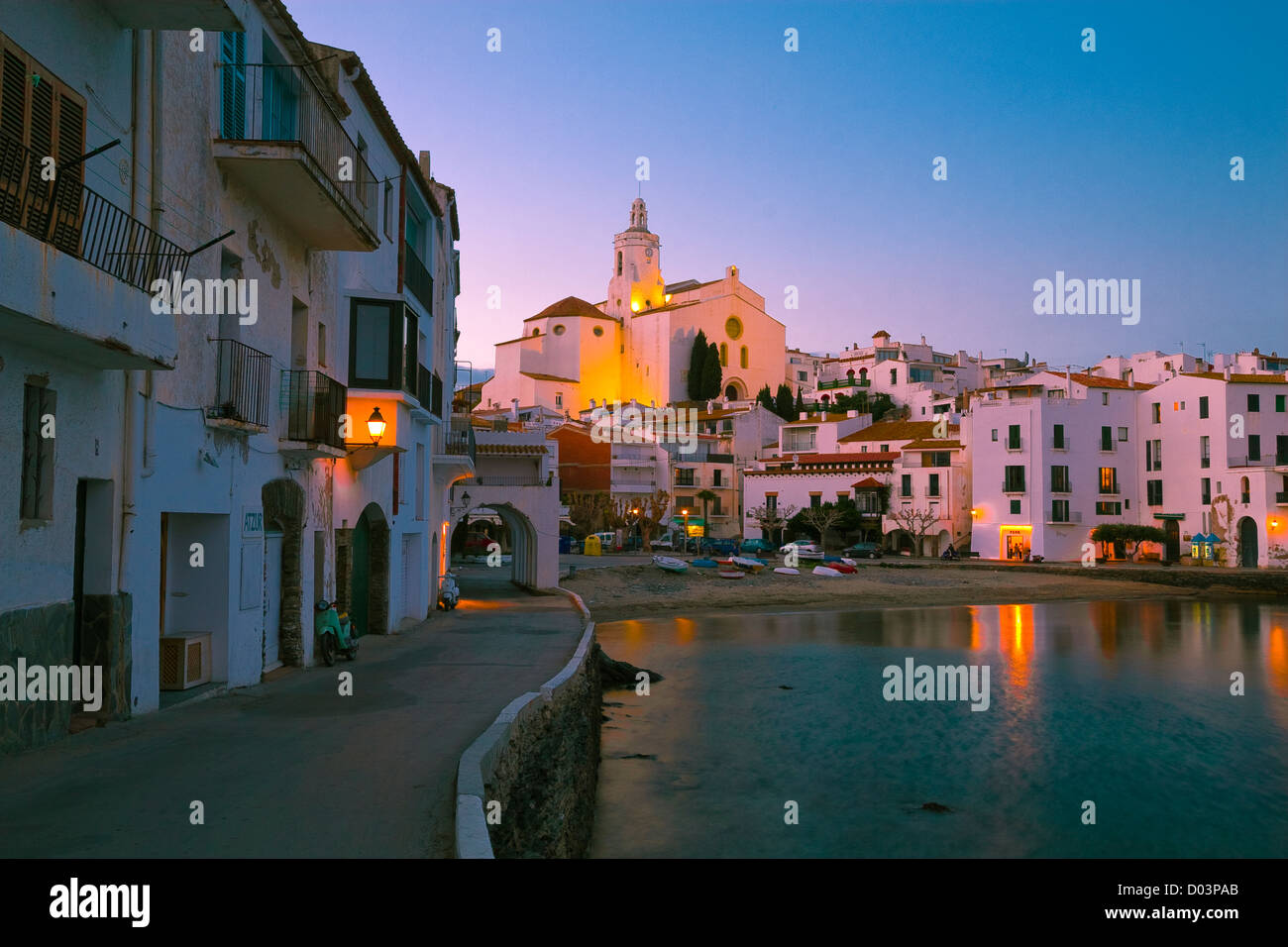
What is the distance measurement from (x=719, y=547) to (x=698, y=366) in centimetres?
4573

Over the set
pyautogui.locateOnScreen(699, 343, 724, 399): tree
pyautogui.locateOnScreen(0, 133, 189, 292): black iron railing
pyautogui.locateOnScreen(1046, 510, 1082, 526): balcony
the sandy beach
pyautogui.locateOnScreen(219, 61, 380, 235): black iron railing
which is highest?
pyautogui.locateOnScreen(699, 343, 724, 399): tree

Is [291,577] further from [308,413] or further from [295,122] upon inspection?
[295,122]

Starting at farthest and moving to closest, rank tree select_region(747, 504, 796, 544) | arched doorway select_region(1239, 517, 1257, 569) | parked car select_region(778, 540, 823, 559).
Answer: tree select_region(747, 504, 796, 544)
parked car select_region(778, 540, 823, 559)
arched doorway select_region(1239, 517, 1257, 569)

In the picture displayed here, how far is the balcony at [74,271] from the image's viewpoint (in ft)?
25.7

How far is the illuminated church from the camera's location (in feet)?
373

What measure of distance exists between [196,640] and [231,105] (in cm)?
686

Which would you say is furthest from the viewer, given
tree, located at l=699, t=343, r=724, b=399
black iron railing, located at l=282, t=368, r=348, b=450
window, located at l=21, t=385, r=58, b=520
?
tree, located at l=699, t=343, r=724, b=399

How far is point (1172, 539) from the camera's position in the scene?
65938mm

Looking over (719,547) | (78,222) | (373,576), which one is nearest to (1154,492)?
(719,547)

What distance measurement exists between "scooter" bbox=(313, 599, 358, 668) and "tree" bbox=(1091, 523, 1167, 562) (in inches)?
2333

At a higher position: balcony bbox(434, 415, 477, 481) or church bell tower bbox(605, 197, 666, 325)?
church bell tower bbox(605, 197, 666, 325)

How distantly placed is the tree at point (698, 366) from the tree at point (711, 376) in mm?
521

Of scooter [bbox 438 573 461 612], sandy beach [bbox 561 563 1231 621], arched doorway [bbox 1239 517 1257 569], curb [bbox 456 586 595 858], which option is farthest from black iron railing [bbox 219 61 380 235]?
arched doorway [bbox 1239 517 1257 569]

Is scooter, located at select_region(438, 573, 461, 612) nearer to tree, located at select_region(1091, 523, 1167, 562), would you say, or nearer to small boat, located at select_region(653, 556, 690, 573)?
small boat, located at select_region(653, 556, 690, 573)
